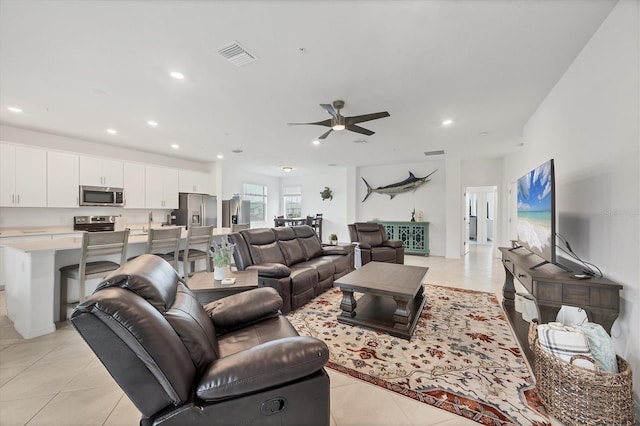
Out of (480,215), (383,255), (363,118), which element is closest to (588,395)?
(363,118)

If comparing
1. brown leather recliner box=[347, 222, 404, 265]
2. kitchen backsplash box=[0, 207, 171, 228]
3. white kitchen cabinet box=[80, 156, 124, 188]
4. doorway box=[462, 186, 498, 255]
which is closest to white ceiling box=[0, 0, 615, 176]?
white kitchen cabinet box=[80, 156, 124, 188]

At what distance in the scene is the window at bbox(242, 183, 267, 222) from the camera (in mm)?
9008

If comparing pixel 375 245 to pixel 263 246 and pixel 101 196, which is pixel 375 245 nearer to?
pixel 263 246

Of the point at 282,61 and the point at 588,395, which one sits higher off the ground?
the point at 282,61

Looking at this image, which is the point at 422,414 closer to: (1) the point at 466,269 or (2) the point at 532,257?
(2) the point at 532,257

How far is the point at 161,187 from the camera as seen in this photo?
5926 mm

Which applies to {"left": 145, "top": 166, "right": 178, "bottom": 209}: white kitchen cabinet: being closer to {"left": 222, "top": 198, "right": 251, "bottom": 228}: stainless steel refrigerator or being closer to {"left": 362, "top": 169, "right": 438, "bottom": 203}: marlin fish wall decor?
{"left": 222, "top": 198, "right": 251, "bottom": 228}: stainless steel refrigerator

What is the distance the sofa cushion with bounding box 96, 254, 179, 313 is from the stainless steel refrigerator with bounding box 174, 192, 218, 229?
17.4 feet

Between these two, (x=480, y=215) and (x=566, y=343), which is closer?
(x=566, y=343)

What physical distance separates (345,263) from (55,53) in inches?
157

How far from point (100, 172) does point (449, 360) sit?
20.8 feet

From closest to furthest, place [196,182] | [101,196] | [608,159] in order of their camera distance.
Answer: [608,159] < [101,196] < [196,182]

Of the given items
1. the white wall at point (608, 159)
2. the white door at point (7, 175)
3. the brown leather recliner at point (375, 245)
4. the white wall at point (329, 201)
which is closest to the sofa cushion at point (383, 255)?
the brown leather recliner at point (375, 245)

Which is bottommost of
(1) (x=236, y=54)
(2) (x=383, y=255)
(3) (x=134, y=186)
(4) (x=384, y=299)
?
(4) (x=384, y=299)
